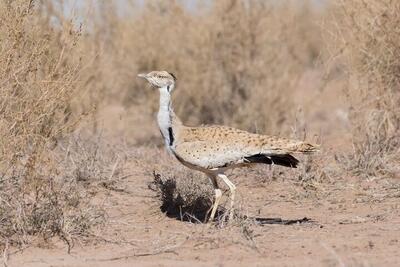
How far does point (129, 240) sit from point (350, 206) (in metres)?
2.26

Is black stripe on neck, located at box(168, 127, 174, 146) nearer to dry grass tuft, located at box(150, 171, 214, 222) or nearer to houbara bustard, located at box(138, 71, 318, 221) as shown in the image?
houbara bustard, located at box(138, 71, 318, 221)

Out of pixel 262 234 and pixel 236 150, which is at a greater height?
pixel 236 150

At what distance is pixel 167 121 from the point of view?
7.09m

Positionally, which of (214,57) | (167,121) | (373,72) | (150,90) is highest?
(214,57)

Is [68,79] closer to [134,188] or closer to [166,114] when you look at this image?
[166,114]

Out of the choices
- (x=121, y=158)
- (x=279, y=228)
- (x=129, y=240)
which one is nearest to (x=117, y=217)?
(x=129, y=240)

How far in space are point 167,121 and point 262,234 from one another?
3.98ft

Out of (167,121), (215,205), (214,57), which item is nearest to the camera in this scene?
(215,205)

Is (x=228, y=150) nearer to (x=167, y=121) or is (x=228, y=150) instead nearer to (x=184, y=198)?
(x=167, y=121)

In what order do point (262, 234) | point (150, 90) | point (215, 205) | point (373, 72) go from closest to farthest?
point (262, 234) → point (215, 205) → point (373, 72) → point (150, 90)

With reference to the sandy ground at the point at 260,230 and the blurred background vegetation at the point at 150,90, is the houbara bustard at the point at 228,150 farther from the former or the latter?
the blurred background vegetation at the point at 150,90

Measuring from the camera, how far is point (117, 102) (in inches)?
561

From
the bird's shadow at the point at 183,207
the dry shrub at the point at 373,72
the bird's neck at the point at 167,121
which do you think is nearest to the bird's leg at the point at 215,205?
the bird's shadow at the point at 183,207

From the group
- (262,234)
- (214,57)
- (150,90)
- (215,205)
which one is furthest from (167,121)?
(150,90)
